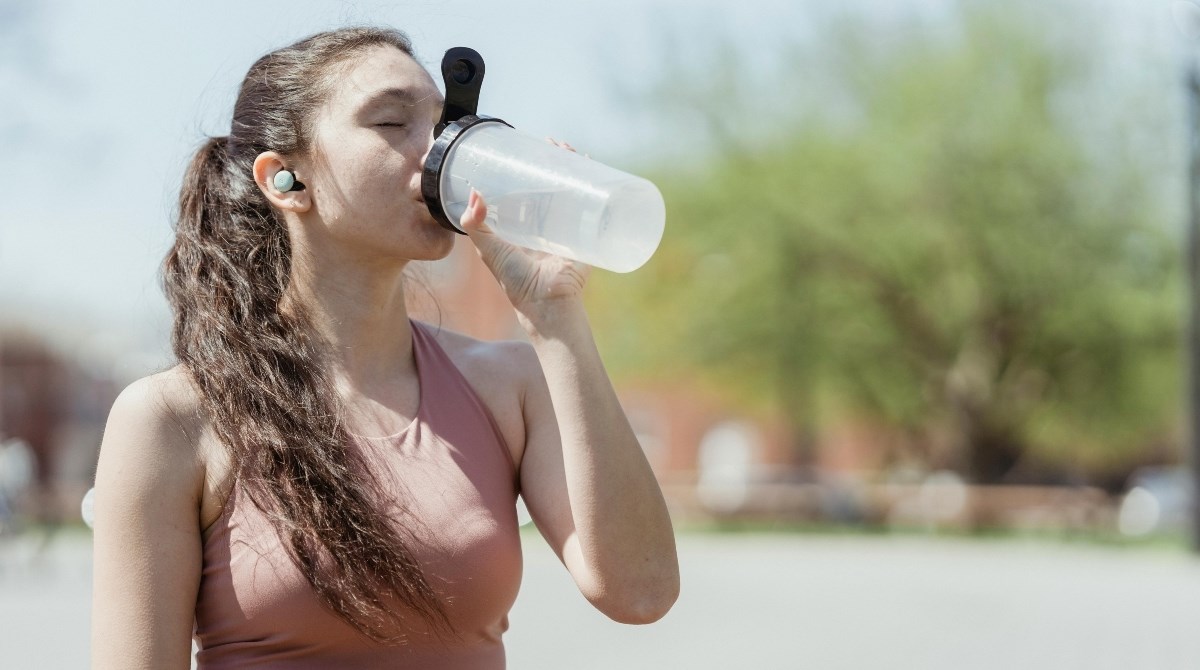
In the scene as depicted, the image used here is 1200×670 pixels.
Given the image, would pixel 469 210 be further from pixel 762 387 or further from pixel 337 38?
pixel 762 387

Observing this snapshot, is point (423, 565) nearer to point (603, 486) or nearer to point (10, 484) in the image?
point (603, 486)

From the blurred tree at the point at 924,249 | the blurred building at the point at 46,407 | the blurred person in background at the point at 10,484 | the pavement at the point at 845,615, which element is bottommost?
the blurred building at the point at 46,407

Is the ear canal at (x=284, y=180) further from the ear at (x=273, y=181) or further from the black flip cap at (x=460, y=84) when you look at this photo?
the black flip cap at (x=460, y=84)

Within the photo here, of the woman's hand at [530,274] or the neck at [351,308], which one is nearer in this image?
the woman's hand at [530,274]

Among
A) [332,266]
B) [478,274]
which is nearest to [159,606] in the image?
[332,266]

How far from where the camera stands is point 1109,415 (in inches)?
1038

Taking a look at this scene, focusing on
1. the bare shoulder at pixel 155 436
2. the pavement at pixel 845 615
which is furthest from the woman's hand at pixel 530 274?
the pavement at pixel 845 615

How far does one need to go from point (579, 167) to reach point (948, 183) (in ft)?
72.9

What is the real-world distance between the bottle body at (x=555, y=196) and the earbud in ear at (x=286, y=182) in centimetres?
27

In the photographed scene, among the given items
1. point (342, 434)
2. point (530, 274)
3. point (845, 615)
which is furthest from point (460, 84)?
point (845, 615)

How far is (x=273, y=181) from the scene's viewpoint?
221 cm

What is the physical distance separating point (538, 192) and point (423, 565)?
0.59m

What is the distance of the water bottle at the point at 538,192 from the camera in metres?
2.07

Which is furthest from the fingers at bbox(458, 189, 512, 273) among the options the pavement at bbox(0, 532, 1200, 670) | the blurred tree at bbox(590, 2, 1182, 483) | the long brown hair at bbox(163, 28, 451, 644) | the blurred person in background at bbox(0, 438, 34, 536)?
the blurred tree at bbox(590, 2, 1182, 483)
